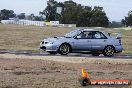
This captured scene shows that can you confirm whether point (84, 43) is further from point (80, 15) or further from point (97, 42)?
point (80, 15)

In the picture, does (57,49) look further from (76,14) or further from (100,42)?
(76,14)

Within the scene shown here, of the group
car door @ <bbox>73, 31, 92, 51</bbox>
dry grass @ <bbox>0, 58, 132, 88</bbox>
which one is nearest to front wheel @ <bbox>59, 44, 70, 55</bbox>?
car door @ <bbox>73, 31, 92, 51</bbox>

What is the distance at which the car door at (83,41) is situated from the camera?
2416 cm

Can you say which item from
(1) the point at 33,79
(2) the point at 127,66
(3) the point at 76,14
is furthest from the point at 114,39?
(3) the point at 76,14

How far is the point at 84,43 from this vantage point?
24312 mm

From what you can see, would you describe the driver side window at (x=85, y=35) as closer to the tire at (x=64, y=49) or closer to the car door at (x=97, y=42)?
the car door at (x=97, y=42)

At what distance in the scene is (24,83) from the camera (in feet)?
40.8

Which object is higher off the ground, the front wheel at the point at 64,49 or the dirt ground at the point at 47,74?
the front wheel at the point at 64,49

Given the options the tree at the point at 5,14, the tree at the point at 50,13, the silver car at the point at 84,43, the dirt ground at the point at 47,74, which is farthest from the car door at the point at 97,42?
the tree at the point at 5,14

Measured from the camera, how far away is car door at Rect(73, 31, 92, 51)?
79.3 ft

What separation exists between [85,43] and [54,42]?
1.80m

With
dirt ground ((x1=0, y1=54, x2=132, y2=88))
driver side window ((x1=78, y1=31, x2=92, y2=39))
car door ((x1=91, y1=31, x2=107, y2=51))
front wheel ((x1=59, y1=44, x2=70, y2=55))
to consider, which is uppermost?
driver side window ((x1=78, y1=31, x2=92, y2=39))

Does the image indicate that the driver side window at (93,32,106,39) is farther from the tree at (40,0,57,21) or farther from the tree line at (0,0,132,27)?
the tree at (40,0,57,21)

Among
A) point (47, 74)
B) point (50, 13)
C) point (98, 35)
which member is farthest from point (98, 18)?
point (47, 74)
